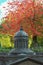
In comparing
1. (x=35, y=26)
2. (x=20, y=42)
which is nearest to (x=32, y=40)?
(x=35, y=26)

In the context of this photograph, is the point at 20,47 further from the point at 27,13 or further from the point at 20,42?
the point at 27,13

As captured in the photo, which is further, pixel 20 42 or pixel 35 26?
pixel 35 26

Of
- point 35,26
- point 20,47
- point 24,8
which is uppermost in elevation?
point 24,8

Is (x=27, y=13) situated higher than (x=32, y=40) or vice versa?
(x=27, y=13)

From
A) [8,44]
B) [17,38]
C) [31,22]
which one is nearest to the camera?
[17,38]

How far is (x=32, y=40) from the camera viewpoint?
4291 centimetres

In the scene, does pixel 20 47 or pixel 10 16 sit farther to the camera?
pixel 10 16

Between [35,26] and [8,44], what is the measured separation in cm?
557

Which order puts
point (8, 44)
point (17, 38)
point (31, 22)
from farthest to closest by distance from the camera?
point (8, 44), point (31, 22), point (17, 38)

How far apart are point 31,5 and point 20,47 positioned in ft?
58.8

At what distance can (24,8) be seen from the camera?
42062mm

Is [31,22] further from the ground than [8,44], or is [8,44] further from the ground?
[31,22]

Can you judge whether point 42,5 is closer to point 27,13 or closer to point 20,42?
point 27,13

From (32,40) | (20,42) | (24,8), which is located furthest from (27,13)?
(20,42)
